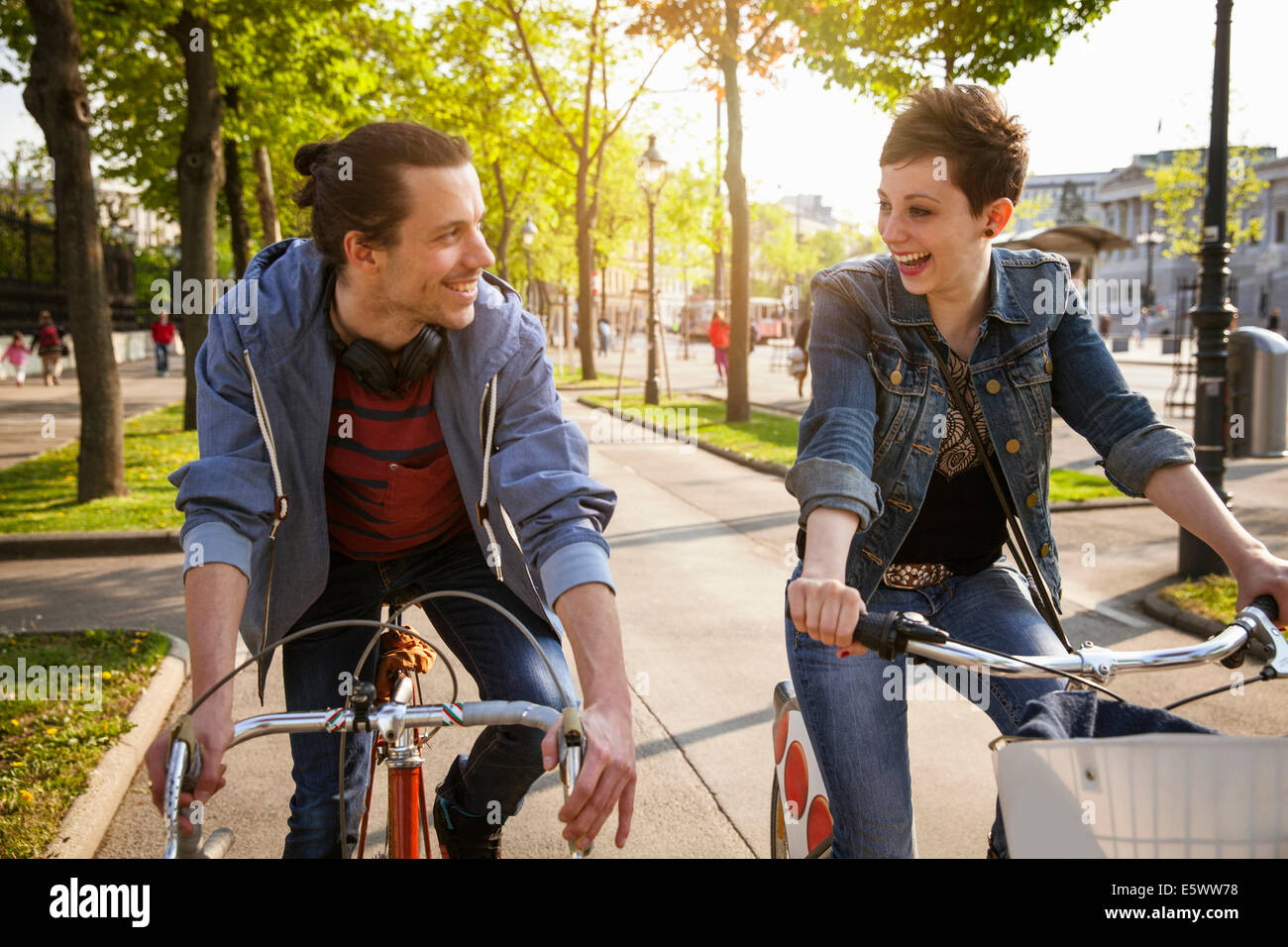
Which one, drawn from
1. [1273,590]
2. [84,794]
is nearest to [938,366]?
[1273,590]

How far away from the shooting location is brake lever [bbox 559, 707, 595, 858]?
5.30 feet

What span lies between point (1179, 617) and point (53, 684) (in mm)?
5793

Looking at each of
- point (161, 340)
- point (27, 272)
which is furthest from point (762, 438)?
point (161, 340)

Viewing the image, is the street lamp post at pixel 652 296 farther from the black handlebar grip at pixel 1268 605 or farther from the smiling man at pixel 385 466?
the black handlebar grip at pixel 1268 605

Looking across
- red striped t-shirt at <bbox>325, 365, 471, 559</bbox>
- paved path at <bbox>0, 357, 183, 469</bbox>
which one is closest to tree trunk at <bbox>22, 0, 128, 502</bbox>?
paved path at <bbox>0, 357, 183, 469</bbox>

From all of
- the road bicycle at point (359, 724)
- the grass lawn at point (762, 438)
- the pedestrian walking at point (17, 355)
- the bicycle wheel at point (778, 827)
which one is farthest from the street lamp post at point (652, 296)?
the road bicycle at point (359, 724)

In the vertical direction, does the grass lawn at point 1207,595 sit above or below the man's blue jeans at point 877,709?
below

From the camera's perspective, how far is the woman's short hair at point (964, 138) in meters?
2.27

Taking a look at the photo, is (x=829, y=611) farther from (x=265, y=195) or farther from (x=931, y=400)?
(x=265, y=195)

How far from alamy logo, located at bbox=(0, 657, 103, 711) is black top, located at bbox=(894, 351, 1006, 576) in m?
3.76

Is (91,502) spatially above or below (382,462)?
below

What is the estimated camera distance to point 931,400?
2.35 m

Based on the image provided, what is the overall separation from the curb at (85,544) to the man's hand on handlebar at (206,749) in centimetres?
703

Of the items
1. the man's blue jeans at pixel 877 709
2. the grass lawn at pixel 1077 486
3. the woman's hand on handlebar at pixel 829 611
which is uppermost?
the woman's hand on handlebar at pixel 829 611
